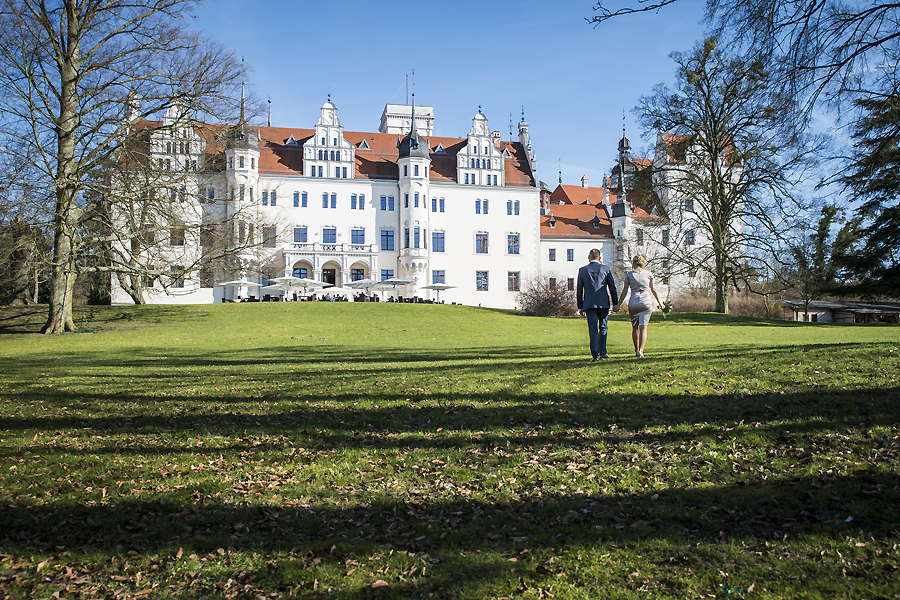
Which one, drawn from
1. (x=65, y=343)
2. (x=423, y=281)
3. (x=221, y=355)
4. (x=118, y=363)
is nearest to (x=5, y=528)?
(x=118, y=363)

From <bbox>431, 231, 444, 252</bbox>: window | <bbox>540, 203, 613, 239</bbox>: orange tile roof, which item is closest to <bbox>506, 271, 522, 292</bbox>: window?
<bbox>540, 203, 613, 239</bbox>: orange tile roof

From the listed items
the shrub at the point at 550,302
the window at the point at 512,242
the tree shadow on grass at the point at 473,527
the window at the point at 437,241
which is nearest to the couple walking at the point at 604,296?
the tree shadow on grass at the point at 473,527

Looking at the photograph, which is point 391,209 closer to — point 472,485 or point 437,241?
point 437,241

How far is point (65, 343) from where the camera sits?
22.3m

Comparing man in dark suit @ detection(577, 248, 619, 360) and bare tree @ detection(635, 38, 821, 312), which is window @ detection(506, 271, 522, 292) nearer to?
bare tree @ detection(635, 38, 821, 312)

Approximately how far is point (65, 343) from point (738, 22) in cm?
2419

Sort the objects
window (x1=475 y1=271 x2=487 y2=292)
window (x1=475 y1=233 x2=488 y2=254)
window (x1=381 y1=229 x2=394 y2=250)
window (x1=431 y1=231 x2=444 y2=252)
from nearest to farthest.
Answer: window (x1=381 y1=229 x2=394 y2=250), window (x1=431 y1=231 x2=444 y2=252), window (x1=475 y1=271 x2=487 y2=292), window (x1=475 y1=233 x2=488 y2=254)

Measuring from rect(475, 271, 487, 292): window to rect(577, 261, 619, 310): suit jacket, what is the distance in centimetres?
4948

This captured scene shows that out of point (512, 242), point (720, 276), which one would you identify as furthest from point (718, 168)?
point (512, 242)

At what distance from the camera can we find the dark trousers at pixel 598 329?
11930mm

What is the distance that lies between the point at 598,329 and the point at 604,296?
27.4 inches

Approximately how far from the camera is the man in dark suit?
38.9 ft

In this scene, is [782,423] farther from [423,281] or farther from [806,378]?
[423,281]

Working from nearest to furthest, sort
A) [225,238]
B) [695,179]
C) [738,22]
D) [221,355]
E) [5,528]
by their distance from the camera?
1. [5,528]
2. [738,22]
3. [221,355]
4. [225,238]
5. [695,179]
